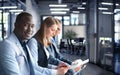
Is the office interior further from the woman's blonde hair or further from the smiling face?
the smiling face

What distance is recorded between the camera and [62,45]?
1898 centimetres

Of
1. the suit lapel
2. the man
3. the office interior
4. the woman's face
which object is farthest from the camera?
the office interior

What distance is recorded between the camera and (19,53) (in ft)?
5.41

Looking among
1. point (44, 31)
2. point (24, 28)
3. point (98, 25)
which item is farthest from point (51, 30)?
point (98, 25)

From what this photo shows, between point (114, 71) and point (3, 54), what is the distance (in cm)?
812

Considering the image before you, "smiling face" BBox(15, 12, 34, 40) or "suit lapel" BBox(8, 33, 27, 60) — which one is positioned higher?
"smiling face" BBox(15, 12, 34, 40)

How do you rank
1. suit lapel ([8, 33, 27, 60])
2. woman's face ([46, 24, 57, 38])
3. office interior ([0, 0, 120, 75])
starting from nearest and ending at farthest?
suit lapel ([8, 33, 27, 60]) → woman's face ([46, 24, 57, 38]) → office interior ([0, 0, 120, 75])

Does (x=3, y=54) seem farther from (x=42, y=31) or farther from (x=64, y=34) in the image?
(x=64, y=34)

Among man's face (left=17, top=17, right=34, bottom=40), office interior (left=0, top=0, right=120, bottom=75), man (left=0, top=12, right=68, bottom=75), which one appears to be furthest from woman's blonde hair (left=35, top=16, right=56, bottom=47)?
office interior (left=0, top=0, right=120, bottom=75)

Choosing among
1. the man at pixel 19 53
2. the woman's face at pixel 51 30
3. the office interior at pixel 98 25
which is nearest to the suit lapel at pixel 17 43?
the man at pixel 19 53

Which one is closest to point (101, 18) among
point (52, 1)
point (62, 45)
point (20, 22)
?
point (52, 1)

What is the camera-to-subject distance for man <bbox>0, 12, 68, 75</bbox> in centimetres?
152

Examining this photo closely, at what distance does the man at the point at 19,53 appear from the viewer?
4.98 ft

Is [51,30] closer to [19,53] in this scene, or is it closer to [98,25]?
[19,53]
